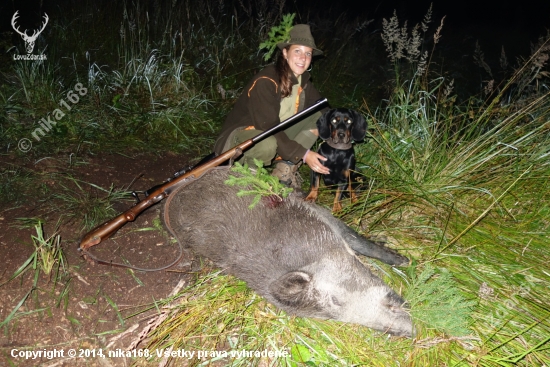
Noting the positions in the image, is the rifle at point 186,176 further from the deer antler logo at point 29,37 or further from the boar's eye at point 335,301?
the deer antler logo at point 29,37

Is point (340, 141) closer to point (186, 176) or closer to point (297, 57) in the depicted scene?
point (297, 57)

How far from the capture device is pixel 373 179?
3885mm

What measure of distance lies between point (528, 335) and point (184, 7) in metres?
7.12

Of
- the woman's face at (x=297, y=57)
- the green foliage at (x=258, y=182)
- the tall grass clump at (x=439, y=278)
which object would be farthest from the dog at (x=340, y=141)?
the green foliage at (x=258, y=182)

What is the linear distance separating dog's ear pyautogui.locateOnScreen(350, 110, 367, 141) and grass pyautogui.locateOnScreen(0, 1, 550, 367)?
203 mm

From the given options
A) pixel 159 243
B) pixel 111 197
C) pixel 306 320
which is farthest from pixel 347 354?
pixel 111 197

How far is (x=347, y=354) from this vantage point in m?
2.76

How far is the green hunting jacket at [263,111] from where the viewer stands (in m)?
4.03

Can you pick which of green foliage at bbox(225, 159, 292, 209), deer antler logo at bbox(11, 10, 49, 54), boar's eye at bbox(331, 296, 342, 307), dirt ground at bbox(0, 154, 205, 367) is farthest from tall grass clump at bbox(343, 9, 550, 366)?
deer antler logo at bbox(11, 10, 49, 54)

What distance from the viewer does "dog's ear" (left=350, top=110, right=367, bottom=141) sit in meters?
4.00

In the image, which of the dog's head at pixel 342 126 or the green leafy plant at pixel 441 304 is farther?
the dog's head at pixel 342 126

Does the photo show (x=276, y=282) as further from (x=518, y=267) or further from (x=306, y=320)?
(x=518, y=267)

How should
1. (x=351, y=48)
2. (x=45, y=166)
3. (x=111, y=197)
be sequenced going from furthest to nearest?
(x=351, y=48) < (x=45, y=166) < (x=111, y=197)

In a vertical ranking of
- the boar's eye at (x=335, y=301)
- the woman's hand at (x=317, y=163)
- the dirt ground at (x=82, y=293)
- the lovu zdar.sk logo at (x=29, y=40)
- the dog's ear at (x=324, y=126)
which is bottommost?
the dirt ground at (x=82, y=293)
